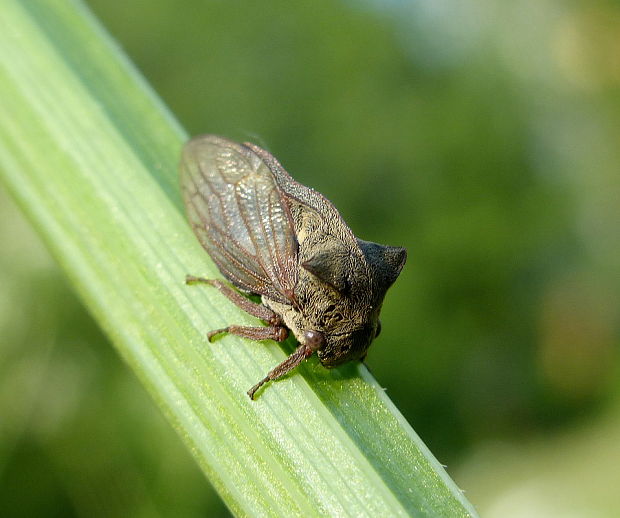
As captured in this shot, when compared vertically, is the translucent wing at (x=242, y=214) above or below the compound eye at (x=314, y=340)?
above

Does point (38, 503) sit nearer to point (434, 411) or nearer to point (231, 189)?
point (231, 189)

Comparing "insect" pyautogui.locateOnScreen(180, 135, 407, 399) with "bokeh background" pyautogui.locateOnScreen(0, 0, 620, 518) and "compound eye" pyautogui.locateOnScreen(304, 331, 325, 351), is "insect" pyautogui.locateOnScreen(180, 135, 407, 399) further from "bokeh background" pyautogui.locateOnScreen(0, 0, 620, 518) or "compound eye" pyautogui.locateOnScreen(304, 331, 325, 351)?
"bokeh background" pyautogui.locateOnScreen(0, 0, 620, 518)

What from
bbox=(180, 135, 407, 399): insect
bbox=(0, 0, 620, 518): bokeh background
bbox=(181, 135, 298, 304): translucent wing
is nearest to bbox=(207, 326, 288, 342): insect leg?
bbox=(180, 135, 407, 399): insect

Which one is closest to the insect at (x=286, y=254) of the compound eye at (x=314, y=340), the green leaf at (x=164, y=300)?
the compound eye at (x=314, y=340)

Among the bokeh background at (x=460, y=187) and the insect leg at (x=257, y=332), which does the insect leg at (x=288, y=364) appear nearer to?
the insect leg at (x=257, y=332)

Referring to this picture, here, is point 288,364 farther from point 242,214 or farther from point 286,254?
point 242,214

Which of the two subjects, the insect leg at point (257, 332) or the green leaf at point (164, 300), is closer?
the green leaf at point (164, 300)

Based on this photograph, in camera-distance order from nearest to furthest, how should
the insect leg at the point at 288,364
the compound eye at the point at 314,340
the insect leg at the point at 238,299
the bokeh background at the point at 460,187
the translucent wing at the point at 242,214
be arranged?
the insect leg at the point at 288,364 → the insect leg at the point at 238,299 → the compound eye at the point at 314,340 → the translucent wing at the point at 242,214 → the bokeh background at the point at 460,187
